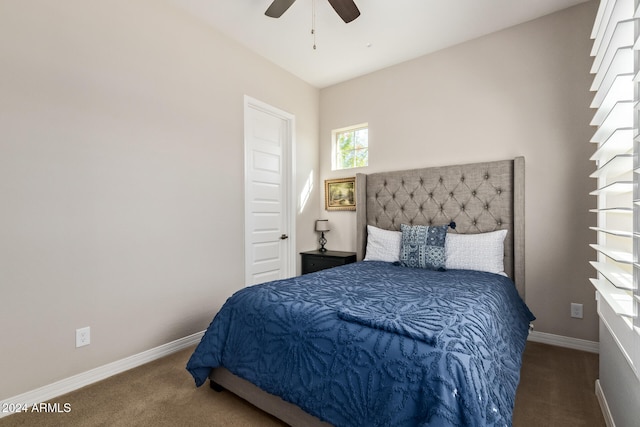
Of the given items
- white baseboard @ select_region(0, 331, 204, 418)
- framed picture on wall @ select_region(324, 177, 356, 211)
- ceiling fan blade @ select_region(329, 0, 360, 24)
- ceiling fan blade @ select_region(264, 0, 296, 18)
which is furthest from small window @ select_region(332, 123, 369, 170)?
white baseboard @ select_region(0, 331, 204, 418)

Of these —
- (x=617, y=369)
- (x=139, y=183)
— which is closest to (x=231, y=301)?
(x=139, y=183)

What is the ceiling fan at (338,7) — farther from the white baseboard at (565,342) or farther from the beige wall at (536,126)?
the white baseboard at (565,342)

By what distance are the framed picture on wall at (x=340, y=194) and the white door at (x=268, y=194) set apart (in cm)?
58

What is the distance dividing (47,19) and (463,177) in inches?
133

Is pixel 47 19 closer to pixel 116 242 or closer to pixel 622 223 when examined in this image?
pixel 116 242

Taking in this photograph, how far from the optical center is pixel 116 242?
7.18ft

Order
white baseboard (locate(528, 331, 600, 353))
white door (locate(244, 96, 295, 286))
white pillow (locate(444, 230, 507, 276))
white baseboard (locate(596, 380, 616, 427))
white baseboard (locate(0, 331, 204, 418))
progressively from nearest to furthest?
white baseboard (locate(596, 380, 616, 427)) → white baseboard (locate(0, 331, 204, 418)) → white baseboard (locate(528, 331, 600, 353)) → white pillow (locate(444, 230, 507, 276)) → white door (locate(244, 96, 295, 286))

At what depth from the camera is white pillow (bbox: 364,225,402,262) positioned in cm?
302

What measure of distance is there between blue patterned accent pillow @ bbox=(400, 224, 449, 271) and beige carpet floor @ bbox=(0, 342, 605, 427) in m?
0.98

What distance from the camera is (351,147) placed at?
3.94 meters

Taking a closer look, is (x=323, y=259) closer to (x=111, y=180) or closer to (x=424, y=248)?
(x=424, y=248)

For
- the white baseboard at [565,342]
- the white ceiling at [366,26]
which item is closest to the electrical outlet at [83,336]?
the white ceiling at [366,26]

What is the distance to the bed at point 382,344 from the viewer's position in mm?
1097

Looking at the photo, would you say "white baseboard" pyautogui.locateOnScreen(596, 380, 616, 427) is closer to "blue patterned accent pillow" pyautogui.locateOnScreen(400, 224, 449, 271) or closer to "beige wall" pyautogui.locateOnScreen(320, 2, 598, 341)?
"beige wall" pyautogui.locateOnScreen(320, 2, 598, 341)
